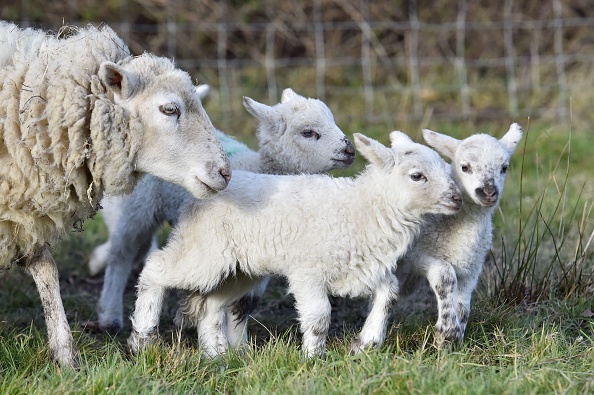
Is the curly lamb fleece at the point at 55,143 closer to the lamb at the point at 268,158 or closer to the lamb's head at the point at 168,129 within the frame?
the lamb's head at the point at 168,129

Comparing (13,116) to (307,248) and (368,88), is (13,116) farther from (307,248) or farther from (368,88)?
(368,88)

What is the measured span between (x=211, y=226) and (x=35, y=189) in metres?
0.85

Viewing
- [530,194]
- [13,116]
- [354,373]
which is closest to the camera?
[354,373]

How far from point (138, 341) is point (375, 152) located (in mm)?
1527

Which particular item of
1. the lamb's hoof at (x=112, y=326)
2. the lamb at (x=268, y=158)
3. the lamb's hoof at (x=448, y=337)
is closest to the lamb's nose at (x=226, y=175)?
the lamb at (x=268, y=158)

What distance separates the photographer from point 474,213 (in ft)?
15.3

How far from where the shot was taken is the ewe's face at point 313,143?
519cm

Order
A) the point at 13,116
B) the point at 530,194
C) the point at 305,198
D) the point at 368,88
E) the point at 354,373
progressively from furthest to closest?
1. the point at 368,88
2. the point at 530,194
3. the point at 305,198
4. the point at 13,116
5. the point at 354,373

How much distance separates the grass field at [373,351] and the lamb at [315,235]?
0.74 ft

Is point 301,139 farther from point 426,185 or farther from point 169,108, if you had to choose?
point 169,108

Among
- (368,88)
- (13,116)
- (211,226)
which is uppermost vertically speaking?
(13,116)

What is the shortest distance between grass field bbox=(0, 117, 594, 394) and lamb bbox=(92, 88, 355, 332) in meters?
0.20

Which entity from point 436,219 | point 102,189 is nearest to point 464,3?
point 436,219

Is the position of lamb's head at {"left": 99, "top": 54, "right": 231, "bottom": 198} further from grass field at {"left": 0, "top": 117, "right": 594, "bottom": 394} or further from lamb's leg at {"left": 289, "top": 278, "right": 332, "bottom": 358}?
grass field at {"left": 0, "top": 117, "right": 594, "bottom": 394}
